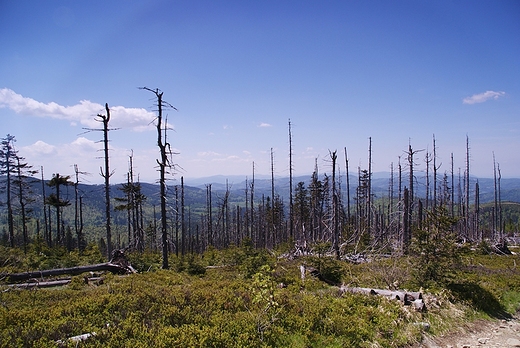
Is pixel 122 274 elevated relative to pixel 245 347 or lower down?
lower down

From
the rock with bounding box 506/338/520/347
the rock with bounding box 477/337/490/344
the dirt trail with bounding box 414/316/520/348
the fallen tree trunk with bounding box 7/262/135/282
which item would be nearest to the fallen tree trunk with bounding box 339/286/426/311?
the dirt trail with bounding box 414/316/520/348

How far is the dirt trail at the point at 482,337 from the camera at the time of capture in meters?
7.70

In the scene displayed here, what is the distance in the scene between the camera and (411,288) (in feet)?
36.6

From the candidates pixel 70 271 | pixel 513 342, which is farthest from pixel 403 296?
pixel 70 271

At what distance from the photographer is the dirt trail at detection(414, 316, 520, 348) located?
7.70m

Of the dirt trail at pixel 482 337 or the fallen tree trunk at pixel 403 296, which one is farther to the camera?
the fallen tree trunk at pixel 403 296

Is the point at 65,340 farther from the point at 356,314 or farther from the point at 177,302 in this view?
the point at 356,314

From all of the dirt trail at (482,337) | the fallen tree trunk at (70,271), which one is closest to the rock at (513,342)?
the dirt trail at (482,337)

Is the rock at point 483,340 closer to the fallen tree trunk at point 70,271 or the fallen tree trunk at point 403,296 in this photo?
the fallen tree trunk at point 403,296

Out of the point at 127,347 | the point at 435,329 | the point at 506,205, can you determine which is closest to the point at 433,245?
the point at 435,329

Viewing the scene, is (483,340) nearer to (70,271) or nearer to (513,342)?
(513,342)

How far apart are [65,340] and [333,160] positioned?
18151mm

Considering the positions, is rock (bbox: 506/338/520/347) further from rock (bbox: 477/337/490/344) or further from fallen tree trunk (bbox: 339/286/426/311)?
fallen tree trunk (bbox: 339/286/426/311)

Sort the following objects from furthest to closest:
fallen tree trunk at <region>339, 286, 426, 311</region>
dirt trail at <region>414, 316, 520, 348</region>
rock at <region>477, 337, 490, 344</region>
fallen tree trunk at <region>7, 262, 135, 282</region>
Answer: fallen tree trunk at <region>7, 262, 135, 282</region>, fallen tree trunk at <region>339, 286, 426, 311</region>, rock at <region>477, 337, 490, 344</region>, dirt trail at <region>414, 316, 520, 348</region>
